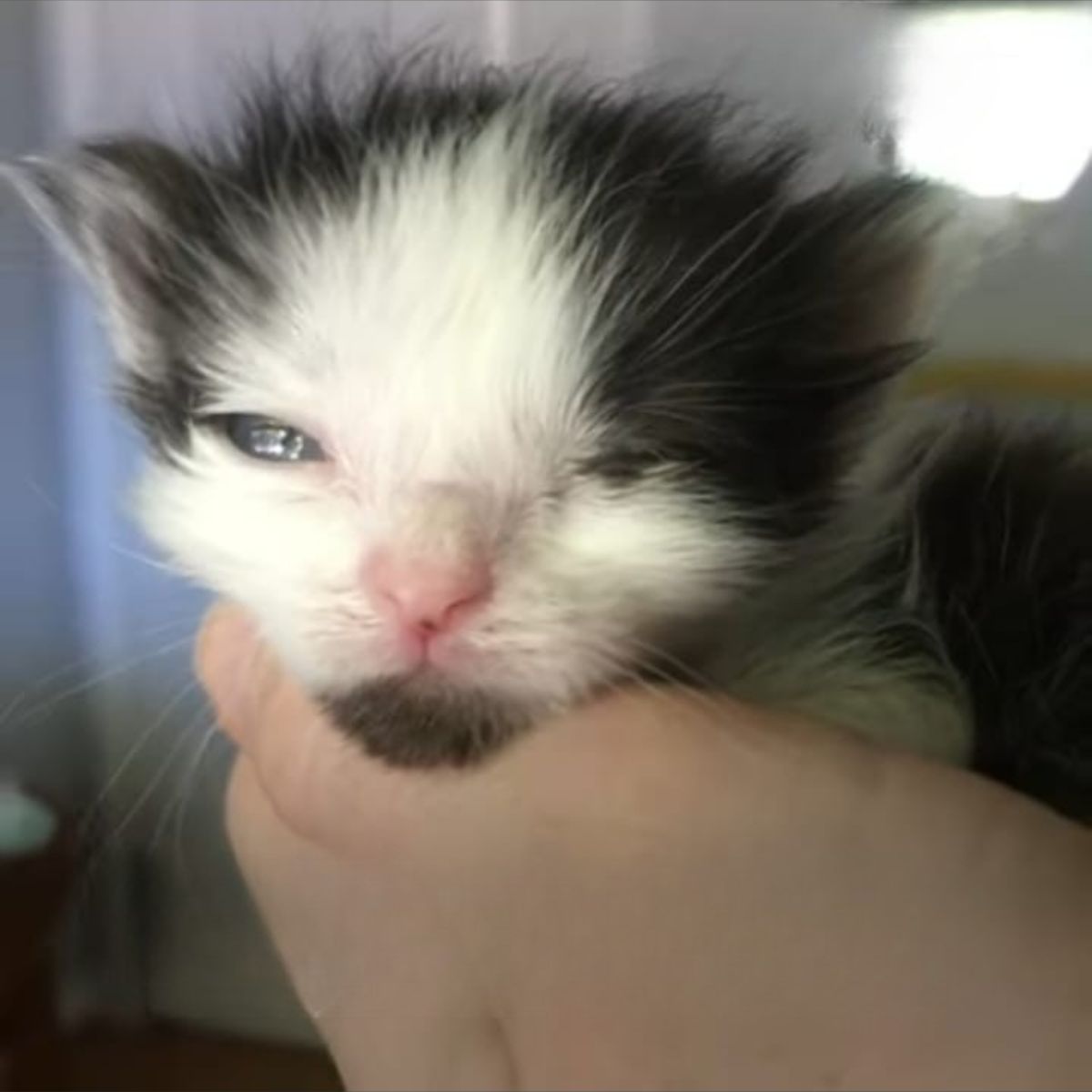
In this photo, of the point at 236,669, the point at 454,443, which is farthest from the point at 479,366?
the point at 236,669

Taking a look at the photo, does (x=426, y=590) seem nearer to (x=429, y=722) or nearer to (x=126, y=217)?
(x=429, y=722)

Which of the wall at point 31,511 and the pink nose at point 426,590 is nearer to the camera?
A: the pink nose at point 426,590

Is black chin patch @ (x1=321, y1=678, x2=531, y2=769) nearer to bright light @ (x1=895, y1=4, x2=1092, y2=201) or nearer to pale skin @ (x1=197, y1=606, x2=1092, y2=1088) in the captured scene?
pale skin @ (x1=197, y1=606, x2=1092, y2=1088)

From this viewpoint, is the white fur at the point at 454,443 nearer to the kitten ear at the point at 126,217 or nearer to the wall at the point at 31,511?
the kitten ear at the point at 126,217

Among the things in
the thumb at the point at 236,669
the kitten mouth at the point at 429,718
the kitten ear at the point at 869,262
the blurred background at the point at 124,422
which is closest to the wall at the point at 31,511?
the blurred background at the point at 124,422

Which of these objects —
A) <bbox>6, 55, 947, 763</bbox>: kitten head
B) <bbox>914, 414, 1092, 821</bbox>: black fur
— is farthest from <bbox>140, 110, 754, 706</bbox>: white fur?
Answer: <bbox>914, 414, 1092, 821</bbox>: black fur

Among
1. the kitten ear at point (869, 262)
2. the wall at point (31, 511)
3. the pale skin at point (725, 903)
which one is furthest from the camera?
the wall at point (31, 511)
